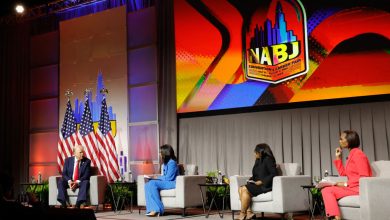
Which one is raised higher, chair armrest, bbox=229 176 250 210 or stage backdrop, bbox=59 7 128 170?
stage backdrop, bbox=59 7 128 170

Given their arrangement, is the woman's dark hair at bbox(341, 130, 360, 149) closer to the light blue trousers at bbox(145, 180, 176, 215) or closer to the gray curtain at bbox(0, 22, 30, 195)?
the light blue trousers at bbox(145, 180, 176, 215)

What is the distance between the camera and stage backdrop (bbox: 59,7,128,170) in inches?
389

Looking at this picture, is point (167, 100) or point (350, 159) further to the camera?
point (167, 100)

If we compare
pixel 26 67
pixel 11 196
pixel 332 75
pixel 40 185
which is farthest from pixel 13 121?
pixel 11 196

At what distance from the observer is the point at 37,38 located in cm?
1137

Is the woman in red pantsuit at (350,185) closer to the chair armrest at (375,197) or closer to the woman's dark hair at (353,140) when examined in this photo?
the woman's dark hair at (353,140)

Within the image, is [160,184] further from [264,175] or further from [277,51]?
[277,51]

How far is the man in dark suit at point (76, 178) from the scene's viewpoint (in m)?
8.15

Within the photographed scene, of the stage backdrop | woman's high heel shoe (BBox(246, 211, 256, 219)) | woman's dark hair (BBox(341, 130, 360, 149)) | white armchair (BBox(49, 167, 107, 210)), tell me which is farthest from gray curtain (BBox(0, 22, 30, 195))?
woman's dark hair (BBox(341, 130, 360, 149))

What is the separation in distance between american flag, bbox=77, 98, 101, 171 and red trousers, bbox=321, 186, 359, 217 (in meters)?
5.36

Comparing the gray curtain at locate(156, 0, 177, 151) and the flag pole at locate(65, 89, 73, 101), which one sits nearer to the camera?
the gray curtain at locate(156, 0, 177, 151)

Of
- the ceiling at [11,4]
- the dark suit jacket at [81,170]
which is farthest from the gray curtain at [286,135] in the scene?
the ceiling at [11,4]

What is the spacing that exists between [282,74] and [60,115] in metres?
4.95

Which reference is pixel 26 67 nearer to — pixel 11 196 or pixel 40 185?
pixel 40 185
